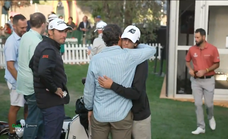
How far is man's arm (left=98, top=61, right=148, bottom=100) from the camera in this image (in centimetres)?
332

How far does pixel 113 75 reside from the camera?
3.37 m

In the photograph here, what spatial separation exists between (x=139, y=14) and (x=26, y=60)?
A: 497 inches

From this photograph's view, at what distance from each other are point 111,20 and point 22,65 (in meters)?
12.6

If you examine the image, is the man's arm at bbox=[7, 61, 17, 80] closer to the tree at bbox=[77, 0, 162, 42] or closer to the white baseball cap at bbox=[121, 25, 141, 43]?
the white baseball cap at bbox=[121, 25, 141, 43]

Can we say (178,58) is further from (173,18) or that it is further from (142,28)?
(142,28)

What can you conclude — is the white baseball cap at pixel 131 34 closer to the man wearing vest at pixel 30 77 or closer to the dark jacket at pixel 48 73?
the dark jacket at pixel 48 73

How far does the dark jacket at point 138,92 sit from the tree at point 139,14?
1309 cm

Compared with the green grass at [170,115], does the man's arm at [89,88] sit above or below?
above

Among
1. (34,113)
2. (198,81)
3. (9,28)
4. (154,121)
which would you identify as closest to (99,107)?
(34,113)

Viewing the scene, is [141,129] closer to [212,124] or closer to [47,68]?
[47,68]

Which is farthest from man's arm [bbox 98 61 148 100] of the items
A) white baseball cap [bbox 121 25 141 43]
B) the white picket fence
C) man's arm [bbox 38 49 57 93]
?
the white picket fence

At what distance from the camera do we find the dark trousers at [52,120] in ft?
13.2

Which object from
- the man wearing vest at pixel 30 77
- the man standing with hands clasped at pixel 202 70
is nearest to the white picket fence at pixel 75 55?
the man standing with hands clasped at pixel 202 70

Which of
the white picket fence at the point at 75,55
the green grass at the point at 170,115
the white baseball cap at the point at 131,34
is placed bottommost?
the green grass at the point at 170,115
